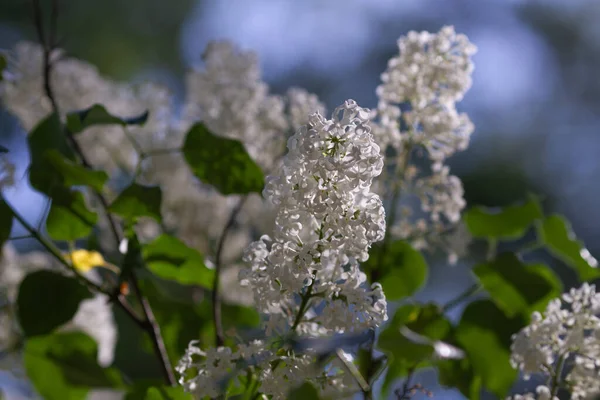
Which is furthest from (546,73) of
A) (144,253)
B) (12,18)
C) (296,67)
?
(144,253)

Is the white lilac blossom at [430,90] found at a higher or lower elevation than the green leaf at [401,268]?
higher

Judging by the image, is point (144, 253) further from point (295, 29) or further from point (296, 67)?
point (295, 29)

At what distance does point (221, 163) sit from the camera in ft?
2.05

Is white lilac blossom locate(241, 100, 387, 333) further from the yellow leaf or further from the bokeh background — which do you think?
the bokeh background

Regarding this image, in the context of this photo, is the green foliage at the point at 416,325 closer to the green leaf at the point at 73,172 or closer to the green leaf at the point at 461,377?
the green leaf at the point at 461,377

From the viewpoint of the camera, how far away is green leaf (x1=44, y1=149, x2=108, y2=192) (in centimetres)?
54

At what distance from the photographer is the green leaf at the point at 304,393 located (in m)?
0.35

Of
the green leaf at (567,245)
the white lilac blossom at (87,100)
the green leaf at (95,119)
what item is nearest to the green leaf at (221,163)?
the green leaf at (95,119)

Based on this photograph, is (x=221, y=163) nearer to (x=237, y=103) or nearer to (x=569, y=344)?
(x=237, y=103)

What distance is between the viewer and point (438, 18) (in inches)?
114

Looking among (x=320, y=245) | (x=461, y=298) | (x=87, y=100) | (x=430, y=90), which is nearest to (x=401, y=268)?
(x=461, y=298)

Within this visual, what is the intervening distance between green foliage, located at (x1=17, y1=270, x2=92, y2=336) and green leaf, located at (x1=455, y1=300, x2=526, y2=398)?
32 centimetres

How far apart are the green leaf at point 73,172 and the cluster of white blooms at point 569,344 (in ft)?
1.09

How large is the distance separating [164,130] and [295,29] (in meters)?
2.16
